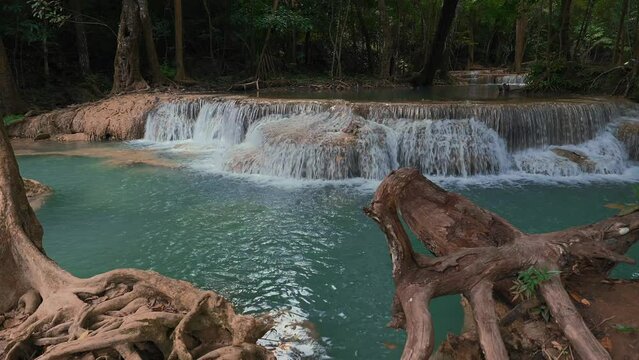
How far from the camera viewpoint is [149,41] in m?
15.1

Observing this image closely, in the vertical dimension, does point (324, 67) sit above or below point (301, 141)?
above

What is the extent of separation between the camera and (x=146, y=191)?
27.0ft

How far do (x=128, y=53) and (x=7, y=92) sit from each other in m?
3.42

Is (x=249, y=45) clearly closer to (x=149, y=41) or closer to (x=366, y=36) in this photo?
(x=149, y=41)

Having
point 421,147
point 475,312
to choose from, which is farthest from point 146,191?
point 475,312

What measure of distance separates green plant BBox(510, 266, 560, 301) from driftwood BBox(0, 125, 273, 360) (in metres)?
1.55

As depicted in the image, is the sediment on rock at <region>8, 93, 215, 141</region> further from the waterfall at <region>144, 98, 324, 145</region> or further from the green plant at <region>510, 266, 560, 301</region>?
the green plant at <region>510, 266, 560, 301</region>

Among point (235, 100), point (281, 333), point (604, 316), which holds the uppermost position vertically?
point (235, 100)

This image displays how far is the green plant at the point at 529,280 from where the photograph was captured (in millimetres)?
2693

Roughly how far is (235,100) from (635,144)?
882 centimetres

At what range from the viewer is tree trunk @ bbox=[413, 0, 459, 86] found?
16.1 metres

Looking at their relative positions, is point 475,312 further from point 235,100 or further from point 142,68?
point 142,68

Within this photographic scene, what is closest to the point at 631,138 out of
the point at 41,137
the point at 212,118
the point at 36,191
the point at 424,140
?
the point at 424,140

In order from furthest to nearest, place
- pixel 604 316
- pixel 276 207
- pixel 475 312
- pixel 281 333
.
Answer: pixel 276 207 → pixel 281 333 → pixel 604 316 → pixel 475 312
